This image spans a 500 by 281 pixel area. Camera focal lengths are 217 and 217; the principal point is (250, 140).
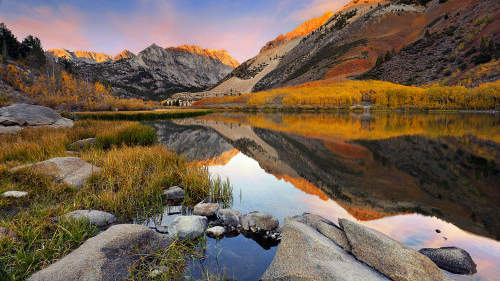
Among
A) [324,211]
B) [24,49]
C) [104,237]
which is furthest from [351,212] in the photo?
[24,49]

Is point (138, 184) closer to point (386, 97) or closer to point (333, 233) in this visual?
point (333, 233)

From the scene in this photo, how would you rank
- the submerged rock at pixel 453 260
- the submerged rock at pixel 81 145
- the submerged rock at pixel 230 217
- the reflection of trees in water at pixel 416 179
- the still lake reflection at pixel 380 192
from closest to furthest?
the submerged rock at pixel 453 260 < the still lake reflection at pixel 380 192 < the submerged rock at pixel 230 217 < the reflection of trees in water at pixel 416 179 < the submerged rock at pixel 81 145

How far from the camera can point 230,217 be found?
4984 mm

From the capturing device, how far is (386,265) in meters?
3.00

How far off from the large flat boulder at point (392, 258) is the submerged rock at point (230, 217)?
93.6 inches

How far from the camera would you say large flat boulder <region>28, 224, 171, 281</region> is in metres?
2.58

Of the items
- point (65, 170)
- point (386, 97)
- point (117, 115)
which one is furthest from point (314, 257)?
point (386, 97)

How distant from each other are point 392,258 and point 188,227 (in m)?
3.45

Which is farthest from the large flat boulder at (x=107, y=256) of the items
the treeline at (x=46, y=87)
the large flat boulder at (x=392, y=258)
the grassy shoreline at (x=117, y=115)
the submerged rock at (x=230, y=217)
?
the treeline at (x=46, y=87)

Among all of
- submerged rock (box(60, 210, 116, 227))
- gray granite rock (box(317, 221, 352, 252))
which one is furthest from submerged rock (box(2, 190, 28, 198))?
gray granite rock (box(317, 221, 352, 252))

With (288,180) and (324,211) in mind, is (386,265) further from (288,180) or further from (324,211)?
(288,180)

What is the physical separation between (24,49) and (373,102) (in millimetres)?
113517

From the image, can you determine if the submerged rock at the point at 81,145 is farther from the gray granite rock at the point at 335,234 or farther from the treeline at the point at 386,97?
the treeline at the point at 386,97

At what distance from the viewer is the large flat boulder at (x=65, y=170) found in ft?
21.3
